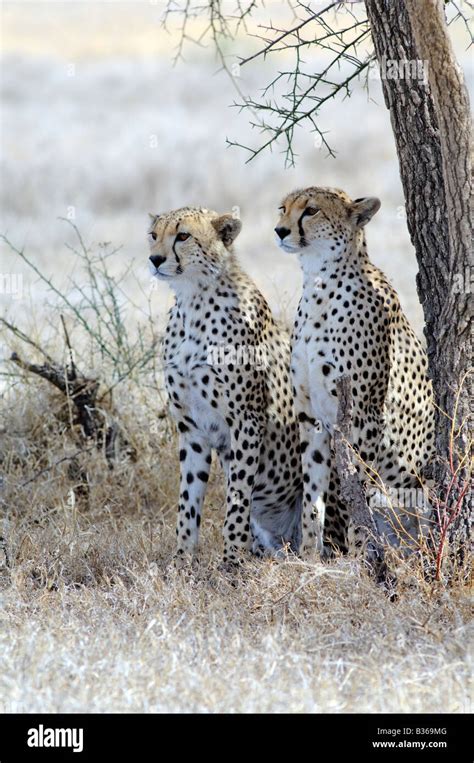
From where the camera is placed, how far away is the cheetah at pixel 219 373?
4.47m

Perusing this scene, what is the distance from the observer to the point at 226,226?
455 centimetres

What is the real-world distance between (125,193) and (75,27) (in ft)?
26.5

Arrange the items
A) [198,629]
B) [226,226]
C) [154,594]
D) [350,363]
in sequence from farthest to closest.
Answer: [226,226] < [350,363] < [154,594] < [198,629]

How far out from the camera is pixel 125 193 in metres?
12.2

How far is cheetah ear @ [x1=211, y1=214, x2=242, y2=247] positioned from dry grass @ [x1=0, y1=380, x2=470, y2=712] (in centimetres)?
118

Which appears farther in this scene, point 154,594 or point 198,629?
point 154,594

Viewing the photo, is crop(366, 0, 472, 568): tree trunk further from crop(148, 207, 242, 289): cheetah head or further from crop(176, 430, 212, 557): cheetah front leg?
crop(176, 430, 212, 557): cheetah front leg

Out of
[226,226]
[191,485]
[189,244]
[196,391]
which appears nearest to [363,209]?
[226,226]

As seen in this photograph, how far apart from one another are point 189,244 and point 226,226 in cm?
19

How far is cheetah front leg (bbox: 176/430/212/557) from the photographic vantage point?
15.1 feet

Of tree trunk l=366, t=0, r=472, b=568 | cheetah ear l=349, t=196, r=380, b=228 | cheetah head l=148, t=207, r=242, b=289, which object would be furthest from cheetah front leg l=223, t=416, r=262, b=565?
cheetah ear l=349, t=196, r=380, b=228

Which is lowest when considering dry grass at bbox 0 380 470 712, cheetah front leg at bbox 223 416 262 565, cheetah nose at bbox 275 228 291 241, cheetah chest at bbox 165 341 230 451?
dry grass at bbox 0 380 470 712

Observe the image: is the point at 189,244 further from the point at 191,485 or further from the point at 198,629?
the point at 198,629
